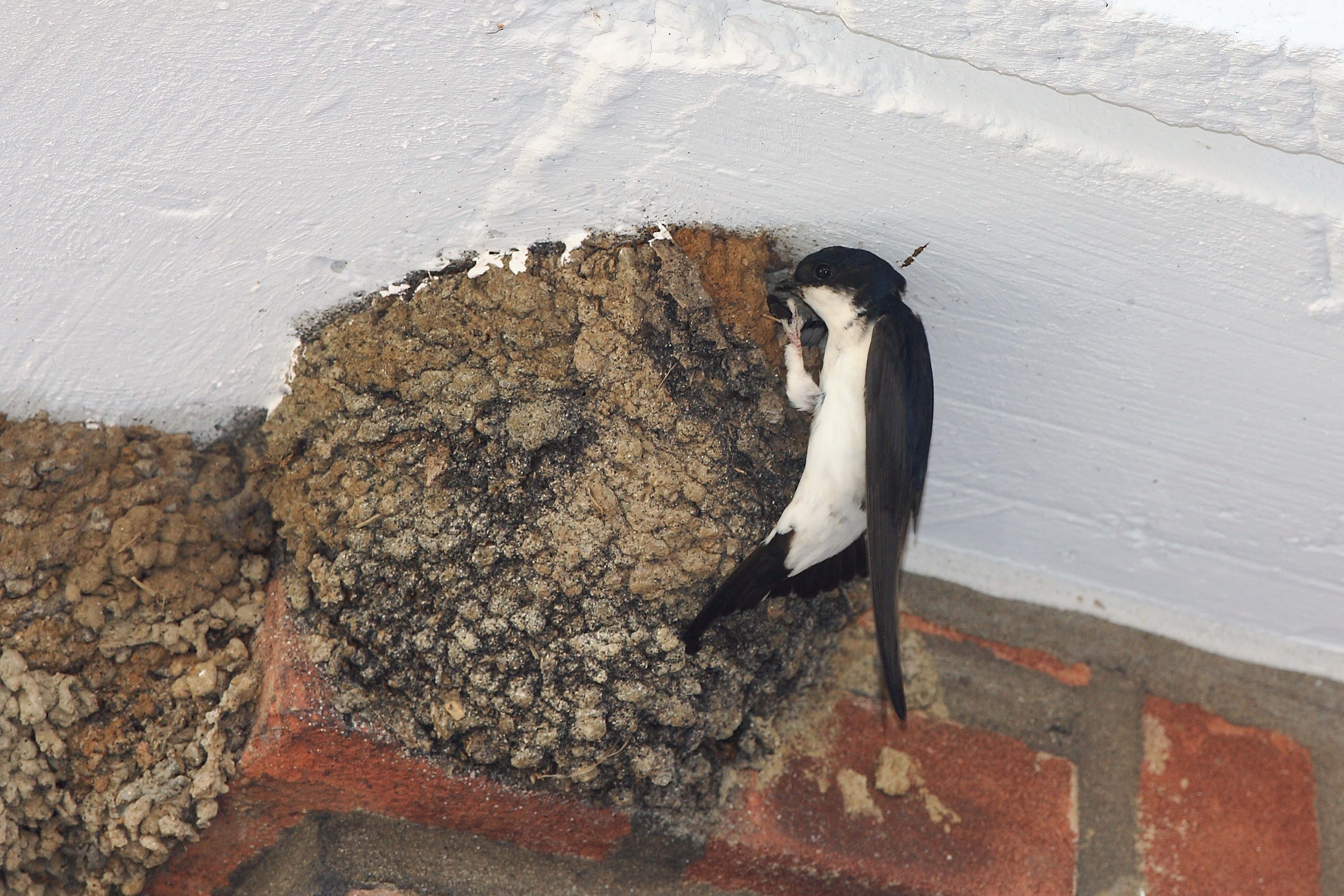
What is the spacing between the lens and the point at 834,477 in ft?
5.98

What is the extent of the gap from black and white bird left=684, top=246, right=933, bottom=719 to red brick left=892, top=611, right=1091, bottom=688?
0.27 metres

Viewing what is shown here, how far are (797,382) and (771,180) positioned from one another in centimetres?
40

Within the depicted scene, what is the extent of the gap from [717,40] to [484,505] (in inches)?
28.2

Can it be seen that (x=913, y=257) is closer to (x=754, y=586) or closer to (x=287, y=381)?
(x=754, y=586)

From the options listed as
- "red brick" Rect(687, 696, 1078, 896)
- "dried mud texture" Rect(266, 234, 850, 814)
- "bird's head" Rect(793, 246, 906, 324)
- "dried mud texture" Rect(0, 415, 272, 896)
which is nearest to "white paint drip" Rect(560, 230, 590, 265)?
"dried mud texture" Rect(266, 234, 850, 814)

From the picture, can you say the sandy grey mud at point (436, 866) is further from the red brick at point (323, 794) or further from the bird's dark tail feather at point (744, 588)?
the bird's dark tail feather at point (744, 588)

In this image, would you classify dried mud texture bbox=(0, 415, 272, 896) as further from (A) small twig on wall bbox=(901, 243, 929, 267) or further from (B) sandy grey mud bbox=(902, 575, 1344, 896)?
(B) sandy grey mud bbox=(902, 575, 1344, 896)

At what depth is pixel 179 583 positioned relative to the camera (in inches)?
69.7

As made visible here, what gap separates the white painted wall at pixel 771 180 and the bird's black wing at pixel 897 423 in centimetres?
8

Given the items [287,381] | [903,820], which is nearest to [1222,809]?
[903,820]

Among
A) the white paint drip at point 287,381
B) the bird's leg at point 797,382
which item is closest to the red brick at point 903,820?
the bird's leg at point 797,382

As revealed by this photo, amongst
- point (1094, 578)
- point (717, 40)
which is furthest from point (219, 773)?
point (1094, 578)

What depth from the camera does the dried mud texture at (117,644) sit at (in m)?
1.61

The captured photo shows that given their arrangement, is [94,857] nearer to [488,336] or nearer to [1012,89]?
[488,336]
